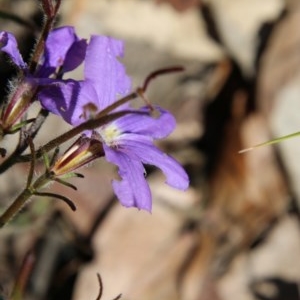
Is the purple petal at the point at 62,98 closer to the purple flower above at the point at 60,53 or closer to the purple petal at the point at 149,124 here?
the purple flower above at the point at 60,53

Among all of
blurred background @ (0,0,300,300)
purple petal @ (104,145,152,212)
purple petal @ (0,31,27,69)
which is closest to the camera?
purple petal @ (104,145,152,212)

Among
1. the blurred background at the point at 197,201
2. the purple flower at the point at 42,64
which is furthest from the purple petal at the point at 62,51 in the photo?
the blurred background at the point at 197,201

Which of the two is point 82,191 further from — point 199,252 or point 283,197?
point 283,197

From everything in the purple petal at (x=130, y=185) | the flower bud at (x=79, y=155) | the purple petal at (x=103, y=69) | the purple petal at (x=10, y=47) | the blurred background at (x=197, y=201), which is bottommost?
the blurred background at (x=197, y=201)

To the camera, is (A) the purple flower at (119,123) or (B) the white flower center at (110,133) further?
(B) the white flower center at (110,133)

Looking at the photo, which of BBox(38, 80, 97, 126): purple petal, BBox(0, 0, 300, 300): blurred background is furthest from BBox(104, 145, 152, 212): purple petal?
BBox(0, 0, 300, 300): blurred background

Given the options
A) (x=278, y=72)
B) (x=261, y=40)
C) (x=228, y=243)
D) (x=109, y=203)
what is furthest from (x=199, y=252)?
(x=261, y=40)

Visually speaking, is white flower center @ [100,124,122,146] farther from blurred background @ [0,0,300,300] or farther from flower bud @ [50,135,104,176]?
blurred background @ [0,0,300,300]
